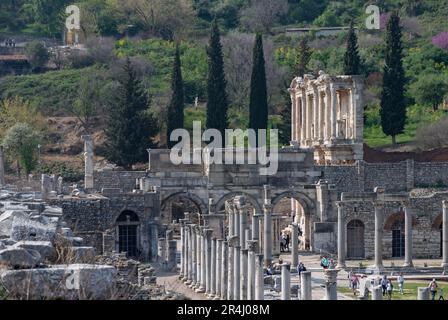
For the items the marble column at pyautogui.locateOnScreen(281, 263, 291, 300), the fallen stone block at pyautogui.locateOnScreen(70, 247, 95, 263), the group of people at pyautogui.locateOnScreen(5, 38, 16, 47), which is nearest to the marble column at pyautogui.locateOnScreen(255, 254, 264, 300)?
the marble column at pyautogui.locateOnScreen(281, 263, 291, 300)

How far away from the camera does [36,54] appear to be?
368ft

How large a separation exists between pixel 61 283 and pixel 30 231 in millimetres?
6966

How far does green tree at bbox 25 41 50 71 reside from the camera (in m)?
112

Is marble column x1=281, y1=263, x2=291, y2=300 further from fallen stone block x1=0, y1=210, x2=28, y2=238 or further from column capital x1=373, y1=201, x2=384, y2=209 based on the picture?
column capital x1=373, y1=201, x2=384, y2=209

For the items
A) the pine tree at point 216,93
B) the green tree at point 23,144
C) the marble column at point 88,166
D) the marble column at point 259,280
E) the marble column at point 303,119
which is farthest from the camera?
the green tree at point 23,144

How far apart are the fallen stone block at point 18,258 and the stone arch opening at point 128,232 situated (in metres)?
36.3

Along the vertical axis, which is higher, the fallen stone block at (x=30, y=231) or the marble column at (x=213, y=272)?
the fallen stone block at (x=30, y=231)

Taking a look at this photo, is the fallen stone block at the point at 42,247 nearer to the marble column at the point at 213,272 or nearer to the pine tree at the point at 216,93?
the marble column at the point at 213,272

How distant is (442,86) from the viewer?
317 feet

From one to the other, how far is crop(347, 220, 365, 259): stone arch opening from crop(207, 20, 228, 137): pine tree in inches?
842

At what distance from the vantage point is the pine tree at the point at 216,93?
87.2m

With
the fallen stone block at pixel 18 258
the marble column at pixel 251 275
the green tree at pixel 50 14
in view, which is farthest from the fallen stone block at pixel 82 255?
the green tree at pixel 50 14
